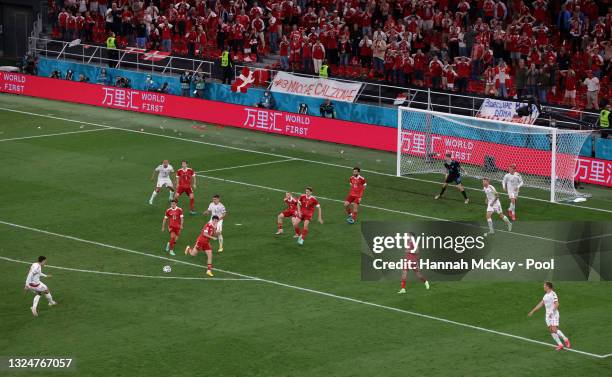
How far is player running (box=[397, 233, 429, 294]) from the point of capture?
32.1 metres

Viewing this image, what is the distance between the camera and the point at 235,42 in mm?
65000

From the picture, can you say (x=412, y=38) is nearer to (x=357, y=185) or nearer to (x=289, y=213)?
(x=357, y=185)

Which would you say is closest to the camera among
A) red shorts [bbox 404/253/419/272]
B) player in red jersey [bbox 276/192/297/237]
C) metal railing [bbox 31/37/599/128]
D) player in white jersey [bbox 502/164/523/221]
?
red shorts [bbox 404/253/419/272]

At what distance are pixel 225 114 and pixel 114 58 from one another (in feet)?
41.1

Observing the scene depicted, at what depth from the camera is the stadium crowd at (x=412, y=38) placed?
181 ft

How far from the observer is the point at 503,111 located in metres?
53.7

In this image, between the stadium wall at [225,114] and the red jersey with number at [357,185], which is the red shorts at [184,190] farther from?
the stadium wall at [225,114]

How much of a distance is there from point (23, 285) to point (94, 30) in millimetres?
39684

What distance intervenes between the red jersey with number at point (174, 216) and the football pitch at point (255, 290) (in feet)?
3.36

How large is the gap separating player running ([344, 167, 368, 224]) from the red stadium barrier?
1243 cm

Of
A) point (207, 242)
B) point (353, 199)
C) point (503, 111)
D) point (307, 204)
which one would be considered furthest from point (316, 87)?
point (207, 242)

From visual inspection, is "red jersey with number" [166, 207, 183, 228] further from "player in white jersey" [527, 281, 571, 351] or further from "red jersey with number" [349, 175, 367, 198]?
"player in white jersey" [527, 281, 571, 351]

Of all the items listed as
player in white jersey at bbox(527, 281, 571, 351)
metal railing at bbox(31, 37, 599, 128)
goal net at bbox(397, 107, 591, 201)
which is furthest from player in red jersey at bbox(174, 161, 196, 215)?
player in white jersey at bbox(527, 281, 571, 351)

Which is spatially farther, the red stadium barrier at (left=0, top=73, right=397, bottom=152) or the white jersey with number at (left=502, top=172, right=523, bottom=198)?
the red stadium barrier at (left=0, top=73, right=397, bottom=152)
